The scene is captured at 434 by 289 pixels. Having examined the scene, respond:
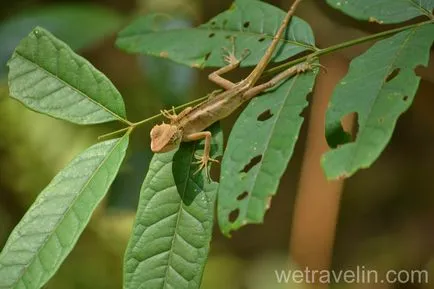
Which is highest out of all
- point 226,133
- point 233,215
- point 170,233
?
point 233,215

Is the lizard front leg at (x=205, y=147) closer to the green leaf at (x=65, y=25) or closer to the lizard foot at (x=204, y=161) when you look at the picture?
the lizard foot at (x=204, y=161)

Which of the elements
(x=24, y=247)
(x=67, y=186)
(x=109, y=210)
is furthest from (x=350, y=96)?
(x=109, y=210)

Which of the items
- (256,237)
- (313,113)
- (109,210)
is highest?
(313,113)

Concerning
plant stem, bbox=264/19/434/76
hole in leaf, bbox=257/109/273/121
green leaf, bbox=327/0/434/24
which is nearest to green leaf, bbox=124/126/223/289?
hole in leaf, bbox=257/109/273/121

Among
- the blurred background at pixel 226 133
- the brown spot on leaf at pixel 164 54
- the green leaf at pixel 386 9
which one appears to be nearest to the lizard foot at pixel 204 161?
the brown spot on leaf at pixel 164 54

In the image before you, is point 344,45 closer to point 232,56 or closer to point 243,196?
point 232,56

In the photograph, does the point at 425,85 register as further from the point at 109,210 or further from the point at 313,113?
the point at 109,210

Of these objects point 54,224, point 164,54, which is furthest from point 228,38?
point 54,224
